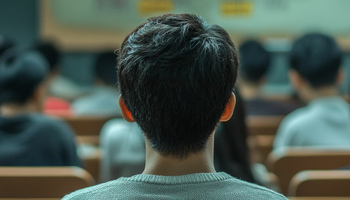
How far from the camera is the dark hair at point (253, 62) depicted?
130 inches

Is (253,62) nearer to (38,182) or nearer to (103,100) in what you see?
(103,100)

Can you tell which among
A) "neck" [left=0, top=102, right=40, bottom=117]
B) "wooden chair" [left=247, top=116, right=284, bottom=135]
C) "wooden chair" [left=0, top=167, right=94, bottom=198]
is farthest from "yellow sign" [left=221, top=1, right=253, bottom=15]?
"wooden chair" [left=0, top=167, right=94, bottom=198]

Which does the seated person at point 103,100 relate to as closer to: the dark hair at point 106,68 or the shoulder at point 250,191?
the dark hair at point 106,68

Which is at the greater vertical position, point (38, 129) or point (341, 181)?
point (341, 181)

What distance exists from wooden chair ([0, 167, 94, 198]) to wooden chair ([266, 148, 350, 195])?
736mm

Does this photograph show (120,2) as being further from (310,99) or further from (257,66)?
(310,99)

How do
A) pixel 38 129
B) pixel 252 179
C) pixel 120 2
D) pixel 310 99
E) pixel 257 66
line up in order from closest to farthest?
pixel 252 179 → pixel 38 129 → pixel 310 99 → pixel 257 66 → pixel 120 2

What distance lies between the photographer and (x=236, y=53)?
32.1 inches

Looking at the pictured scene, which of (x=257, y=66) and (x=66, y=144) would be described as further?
(x=257, y=66)

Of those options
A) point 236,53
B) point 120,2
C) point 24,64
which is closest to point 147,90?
point 236,53

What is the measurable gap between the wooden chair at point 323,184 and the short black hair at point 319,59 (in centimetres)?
96

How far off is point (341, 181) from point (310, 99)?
1.01 m

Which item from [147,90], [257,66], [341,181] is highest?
[147,90]

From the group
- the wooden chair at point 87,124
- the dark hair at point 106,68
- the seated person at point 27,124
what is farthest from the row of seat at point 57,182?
the dark hair at point 106,68
